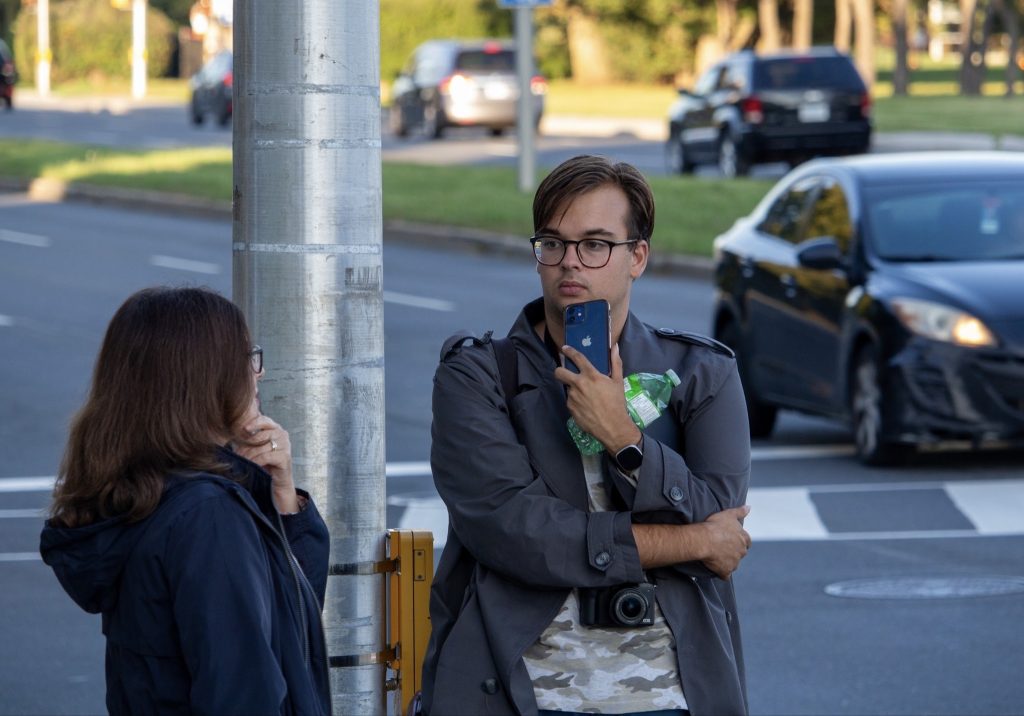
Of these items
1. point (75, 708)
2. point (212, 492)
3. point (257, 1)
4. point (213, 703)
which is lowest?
point (75, 708)

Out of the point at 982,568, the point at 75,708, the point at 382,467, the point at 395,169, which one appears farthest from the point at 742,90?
the point at 382,467

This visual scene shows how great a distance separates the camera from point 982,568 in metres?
8.25

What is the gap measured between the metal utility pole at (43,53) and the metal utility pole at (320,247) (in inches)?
2692

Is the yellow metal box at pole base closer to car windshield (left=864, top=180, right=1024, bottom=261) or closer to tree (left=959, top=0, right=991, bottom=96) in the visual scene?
car windshield (left=864, top=180, right=1024, bottom=261)

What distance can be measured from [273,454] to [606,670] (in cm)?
69

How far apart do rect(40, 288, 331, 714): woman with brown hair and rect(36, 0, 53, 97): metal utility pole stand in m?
69.5

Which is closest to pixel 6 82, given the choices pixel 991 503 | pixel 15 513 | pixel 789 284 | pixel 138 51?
pixel 138 51

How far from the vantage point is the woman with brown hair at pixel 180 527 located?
2951 millimetres

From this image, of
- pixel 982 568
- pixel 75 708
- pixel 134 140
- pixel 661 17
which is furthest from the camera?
pixel 661 17

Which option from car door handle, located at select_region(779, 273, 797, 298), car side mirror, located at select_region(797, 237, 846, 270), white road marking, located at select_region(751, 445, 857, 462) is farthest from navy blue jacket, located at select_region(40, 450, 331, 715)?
car door handle, located at select_region(779, 273, 797, 298)

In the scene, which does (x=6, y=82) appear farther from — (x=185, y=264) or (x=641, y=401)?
(x=641, y=401)

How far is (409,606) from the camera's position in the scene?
14.1 ft

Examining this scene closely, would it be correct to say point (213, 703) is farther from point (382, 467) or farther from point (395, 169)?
point (395, 169)

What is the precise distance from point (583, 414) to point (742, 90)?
88.9ft
